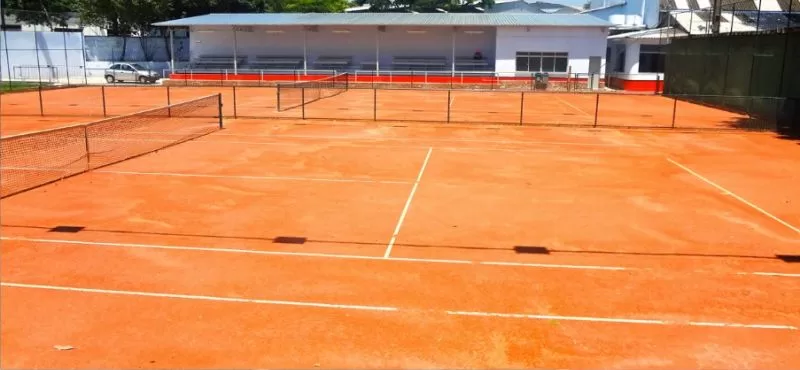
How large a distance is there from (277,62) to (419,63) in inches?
482

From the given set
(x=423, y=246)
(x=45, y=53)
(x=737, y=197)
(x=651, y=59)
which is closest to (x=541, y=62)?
(x=651, y=59)

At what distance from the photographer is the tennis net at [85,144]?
1605cm

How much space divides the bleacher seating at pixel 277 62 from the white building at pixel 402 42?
9cm

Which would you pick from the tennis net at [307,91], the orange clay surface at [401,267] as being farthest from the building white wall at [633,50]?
the orange clay surface at [401,267]

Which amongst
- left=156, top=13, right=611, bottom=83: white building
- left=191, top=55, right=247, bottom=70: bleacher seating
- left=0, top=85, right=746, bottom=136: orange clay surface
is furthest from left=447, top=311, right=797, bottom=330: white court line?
left=191, top=55, right=247, bottom=70: bleacher seating

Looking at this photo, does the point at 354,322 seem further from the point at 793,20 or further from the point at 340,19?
the point at 340,19

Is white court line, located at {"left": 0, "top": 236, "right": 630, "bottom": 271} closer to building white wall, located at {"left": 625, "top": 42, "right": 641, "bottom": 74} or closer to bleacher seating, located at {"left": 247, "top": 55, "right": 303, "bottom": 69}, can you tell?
building white wall, located at {"left": 625, "top": 42, "right": 641, "bottom": 74}

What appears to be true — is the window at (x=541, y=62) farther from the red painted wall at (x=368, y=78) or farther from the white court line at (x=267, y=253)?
the white court line at (x=267, y=253)

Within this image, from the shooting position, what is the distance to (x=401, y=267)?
33.4ft

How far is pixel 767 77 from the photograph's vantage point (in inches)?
1261

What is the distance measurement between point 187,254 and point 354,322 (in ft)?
12.3

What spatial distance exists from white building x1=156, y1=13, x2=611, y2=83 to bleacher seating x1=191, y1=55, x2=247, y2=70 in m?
0.09

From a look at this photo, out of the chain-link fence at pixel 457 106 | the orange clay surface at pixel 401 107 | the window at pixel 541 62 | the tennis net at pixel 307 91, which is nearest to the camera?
the chain-link fence at pixel 457 106

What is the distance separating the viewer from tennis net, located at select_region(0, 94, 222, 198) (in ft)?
52.6
